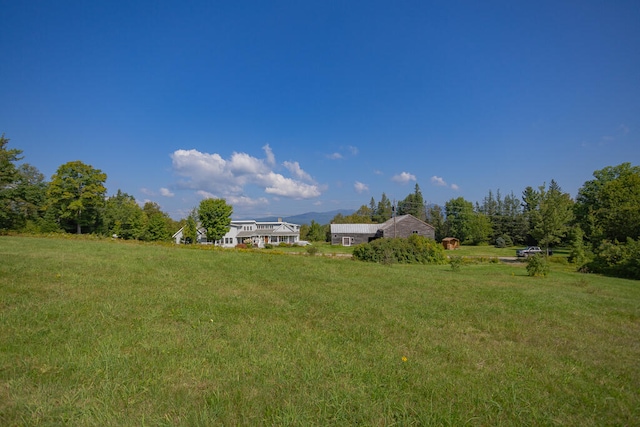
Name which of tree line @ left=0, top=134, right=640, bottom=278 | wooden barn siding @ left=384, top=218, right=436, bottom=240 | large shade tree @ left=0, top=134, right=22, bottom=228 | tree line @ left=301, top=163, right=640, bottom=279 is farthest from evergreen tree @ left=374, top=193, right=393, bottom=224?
large shade tree @ left=0, top=134, right=22, bottom=228

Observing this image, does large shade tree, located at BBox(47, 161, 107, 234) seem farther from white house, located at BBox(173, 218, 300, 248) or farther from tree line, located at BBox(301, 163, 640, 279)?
tree line, located at BBox(301, 163, 640, 279)

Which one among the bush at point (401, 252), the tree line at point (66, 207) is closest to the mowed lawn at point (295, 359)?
the bush at point (401, 252)

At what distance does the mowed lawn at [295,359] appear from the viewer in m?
3.14

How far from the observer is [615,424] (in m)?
3.16

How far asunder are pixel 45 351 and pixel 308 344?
349 centimetres

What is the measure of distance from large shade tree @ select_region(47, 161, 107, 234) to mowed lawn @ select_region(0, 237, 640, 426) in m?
40.9

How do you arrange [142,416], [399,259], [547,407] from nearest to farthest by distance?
[142,416] → [547,407] → [399,259]

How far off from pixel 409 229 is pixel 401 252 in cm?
2290

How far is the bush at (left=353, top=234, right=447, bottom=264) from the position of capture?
3044 centimetres

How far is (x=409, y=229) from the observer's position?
53.2 m

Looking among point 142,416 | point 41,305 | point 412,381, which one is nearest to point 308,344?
point 412,381

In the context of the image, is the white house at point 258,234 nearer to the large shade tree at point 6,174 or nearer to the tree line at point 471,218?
the tree line at point 471,218

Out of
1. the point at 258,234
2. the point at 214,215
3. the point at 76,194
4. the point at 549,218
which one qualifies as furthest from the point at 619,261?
the point at 76,194

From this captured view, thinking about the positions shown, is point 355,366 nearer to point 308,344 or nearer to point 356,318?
point 308,344
